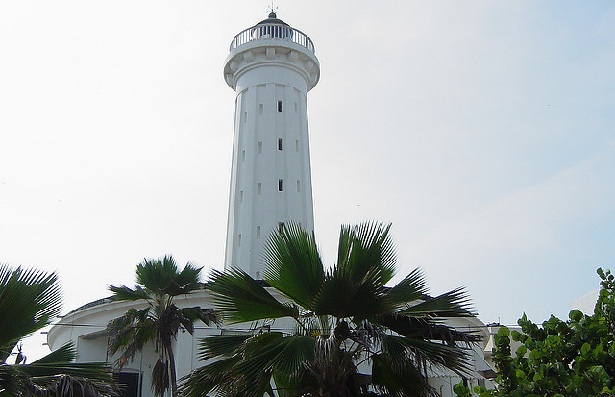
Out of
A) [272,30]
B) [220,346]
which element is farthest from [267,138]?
[220,346]

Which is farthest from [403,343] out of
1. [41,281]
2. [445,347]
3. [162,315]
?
[162,315]

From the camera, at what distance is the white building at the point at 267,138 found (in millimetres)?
35375

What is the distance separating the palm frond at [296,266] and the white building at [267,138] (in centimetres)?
2026

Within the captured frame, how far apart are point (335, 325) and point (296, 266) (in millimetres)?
1184

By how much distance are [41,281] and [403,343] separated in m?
5.16

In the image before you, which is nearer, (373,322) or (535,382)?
(535,382)

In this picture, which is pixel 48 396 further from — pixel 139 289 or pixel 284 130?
pixel 284 130

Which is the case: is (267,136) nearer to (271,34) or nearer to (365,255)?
(271,34)

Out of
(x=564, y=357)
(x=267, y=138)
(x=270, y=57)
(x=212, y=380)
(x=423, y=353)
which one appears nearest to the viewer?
(x=564, y=357)

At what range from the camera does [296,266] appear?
11281 millimetres

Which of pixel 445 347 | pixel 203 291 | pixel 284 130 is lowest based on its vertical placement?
pixel 445 347

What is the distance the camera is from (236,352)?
37.3ft

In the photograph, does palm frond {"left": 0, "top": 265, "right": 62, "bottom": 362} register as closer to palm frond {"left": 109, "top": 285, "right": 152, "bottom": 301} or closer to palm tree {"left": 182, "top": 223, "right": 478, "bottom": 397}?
palm tree {"left": 182, "top": 223, "right": 478, "bottom": 397}

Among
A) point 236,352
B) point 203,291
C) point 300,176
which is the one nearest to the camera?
point 236,352
